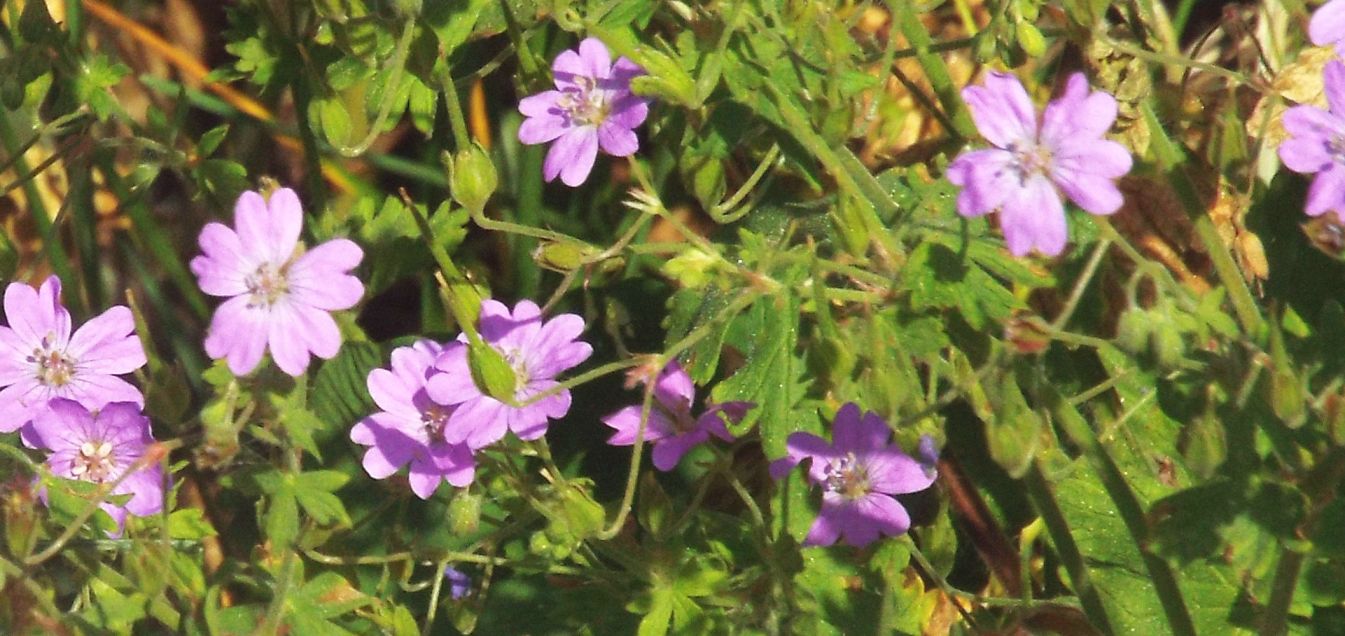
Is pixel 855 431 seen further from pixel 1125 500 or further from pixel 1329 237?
pixel 1329 237

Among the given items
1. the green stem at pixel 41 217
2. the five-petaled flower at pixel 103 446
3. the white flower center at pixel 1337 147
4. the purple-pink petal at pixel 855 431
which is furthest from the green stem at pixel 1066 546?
the green stem at pixel 41 217

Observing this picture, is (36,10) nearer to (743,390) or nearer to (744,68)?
(744,68)

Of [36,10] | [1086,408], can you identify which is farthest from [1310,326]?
[36,10]

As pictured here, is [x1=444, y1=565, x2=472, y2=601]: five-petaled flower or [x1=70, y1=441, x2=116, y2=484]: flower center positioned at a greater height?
[x1=70, y1=441, x2=116, y2=484]: flower center

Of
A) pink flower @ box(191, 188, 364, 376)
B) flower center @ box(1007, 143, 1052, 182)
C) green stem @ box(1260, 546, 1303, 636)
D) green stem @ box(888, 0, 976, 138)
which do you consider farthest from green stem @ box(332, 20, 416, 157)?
green stem @ box(1260, 546, 1303, 636)

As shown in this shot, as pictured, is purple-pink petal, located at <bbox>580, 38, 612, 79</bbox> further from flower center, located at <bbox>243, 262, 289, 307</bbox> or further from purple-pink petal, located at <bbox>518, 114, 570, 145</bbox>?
flower center, located at <bbox>243, 262, 289, 307</bbox>

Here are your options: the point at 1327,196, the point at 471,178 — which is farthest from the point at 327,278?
the point at 1327,196
